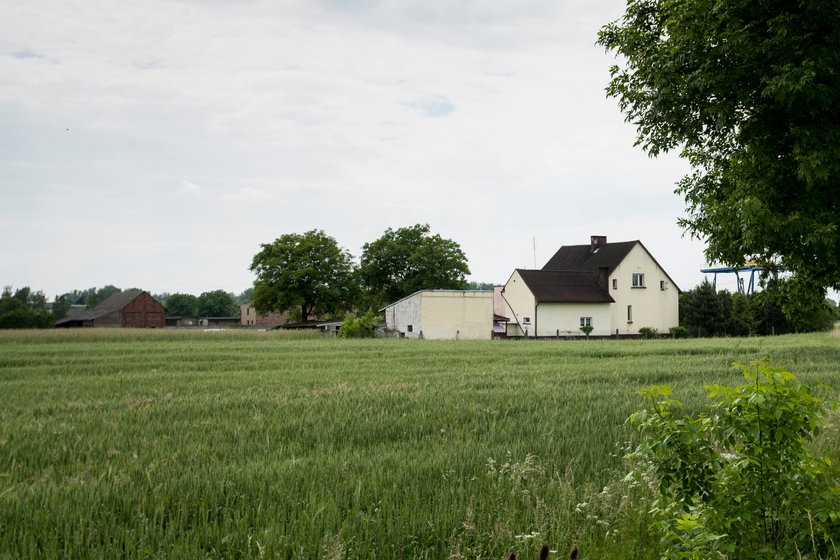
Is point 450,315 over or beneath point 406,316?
over

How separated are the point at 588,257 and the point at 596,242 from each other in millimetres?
2855

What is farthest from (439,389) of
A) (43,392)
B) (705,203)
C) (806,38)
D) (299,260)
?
(299,260)

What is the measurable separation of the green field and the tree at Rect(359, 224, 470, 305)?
2669 inches

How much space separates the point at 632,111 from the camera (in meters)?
17.6

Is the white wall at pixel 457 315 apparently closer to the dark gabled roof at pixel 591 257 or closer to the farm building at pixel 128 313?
the dark gabled roof at pixel 591 257

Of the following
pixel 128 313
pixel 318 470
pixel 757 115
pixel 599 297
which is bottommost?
pixel 318 470

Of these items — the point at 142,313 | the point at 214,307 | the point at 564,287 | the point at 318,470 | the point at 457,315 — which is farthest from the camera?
the point at 214,307

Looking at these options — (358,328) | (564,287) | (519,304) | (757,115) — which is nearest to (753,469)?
(757,115)

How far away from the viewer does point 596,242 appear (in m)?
73.1

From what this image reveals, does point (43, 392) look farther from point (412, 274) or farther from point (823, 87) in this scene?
point (412, 274)

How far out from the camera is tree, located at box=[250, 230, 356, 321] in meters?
82.6

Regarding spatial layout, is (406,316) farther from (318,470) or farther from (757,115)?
(318,470)

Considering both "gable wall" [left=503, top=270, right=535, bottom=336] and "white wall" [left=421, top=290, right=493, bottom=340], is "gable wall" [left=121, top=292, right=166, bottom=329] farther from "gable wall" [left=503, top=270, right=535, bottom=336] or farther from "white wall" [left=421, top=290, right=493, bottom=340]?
"gable wall" [left=503, top=270, right=535, bottom=336]

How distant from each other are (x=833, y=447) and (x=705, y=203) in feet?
31.0
